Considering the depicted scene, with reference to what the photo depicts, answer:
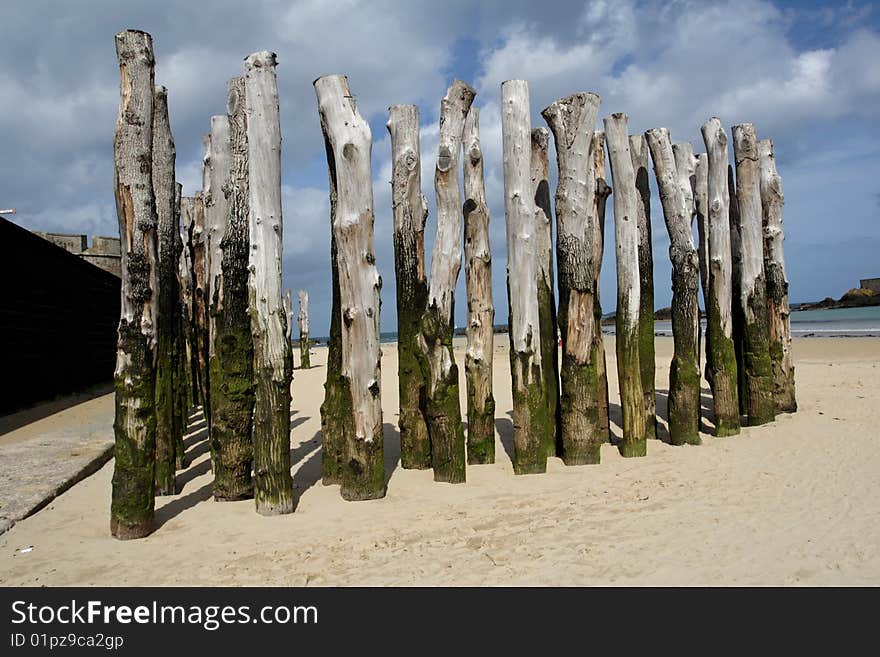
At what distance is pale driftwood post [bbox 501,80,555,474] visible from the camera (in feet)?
19.8

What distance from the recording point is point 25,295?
12484 millimetres

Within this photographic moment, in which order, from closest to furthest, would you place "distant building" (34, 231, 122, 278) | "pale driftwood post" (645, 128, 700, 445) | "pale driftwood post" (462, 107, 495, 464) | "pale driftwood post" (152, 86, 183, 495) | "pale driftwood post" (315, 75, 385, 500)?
"pale driftwood post" (315, 75, 385, 500) → "pale driftwood post" (152, 86, 183, 495) → "pale driftwood post" (462, 107, 495, 464) → "pale driftwood post" (645, 128, 700, 445) → "distant building" (34, 231, 122, 278)

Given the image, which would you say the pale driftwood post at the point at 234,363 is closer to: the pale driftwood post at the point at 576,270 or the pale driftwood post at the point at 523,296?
the pale driftwood post at the point at 523,296

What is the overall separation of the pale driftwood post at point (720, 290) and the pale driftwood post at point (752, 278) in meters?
0.38

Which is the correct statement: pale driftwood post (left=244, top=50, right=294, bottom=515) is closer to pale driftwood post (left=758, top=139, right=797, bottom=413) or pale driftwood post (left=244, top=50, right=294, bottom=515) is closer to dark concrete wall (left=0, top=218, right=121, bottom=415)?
pale driftwood post (left=758, top=139, right=797, bottom=413)

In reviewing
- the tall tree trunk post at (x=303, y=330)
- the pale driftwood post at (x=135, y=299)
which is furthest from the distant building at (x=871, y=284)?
the pale driftwood post at (x=135, y=299)

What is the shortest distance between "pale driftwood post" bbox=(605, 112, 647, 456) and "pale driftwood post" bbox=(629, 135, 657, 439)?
0.46 meters

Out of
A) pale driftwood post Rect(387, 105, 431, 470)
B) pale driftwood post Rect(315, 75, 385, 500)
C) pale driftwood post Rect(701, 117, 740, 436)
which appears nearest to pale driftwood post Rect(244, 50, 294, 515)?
pale driftwood post Rect(315, 75, 385, 500)
